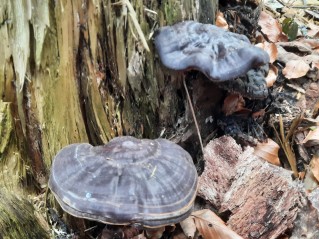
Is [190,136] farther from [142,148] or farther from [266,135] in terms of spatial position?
[142,148]

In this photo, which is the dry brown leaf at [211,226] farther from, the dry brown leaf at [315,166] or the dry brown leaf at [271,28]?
the dry brown leaf at [271,28]

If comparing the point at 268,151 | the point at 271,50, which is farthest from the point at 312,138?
the point at 271,50

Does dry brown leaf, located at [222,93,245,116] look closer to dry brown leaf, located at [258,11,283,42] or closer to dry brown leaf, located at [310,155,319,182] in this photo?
dry brown leaf, located at [310,155,319,182]

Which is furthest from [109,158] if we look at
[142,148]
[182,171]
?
[182,171]

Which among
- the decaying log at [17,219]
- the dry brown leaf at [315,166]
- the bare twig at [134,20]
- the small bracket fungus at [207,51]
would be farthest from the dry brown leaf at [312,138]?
the decaying log at [17,219]

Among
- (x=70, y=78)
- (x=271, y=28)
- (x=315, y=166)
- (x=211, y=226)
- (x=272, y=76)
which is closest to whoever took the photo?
(x=70, y=78)

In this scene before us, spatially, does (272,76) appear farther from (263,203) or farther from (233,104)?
(263,203)
